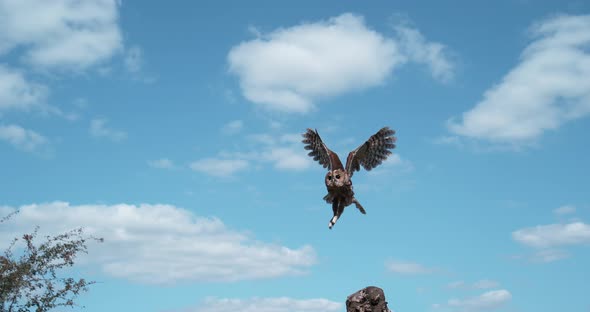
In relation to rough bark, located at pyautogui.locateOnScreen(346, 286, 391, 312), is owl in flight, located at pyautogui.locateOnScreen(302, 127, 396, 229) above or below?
above


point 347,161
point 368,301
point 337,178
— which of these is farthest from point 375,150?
point 368,301

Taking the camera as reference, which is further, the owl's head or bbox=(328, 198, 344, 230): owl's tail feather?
bbox=(328, 198, 344, 230): owl's tail feather

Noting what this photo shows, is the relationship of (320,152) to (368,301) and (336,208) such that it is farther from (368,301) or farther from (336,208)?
(368,301)

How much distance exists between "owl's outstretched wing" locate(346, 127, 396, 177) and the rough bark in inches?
168

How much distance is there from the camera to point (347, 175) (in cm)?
1539

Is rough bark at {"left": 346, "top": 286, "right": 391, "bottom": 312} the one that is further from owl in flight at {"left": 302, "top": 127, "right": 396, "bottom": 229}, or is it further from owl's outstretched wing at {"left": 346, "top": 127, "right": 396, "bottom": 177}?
owl's outstretched wing at {"left": 346, "top": 127, "right": 396, "bottom": 177}

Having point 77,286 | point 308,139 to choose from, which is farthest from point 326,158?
point 77,286

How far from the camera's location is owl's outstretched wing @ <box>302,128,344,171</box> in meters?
15.7

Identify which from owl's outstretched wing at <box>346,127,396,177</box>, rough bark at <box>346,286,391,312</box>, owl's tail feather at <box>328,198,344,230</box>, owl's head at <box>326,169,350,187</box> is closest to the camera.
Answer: rough bark at <box>346,286,391,312</box>

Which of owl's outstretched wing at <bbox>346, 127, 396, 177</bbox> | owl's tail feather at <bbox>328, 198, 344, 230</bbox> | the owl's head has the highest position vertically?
owl's outstretched wing at <bbox>346, 127, 396, 177</bbox>

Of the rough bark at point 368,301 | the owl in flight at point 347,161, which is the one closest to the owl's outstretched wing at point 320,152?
the owl in flight at point 347,161

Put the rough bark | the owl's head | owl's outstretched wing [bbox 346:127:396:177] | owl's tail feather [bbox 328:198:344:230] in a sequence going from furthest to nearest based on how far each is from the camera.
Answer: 1. owl's outstretched wing [bbox 346:127:396:177]
2. owl's tail feather [bbox 328:198:344:230]
3. the owl's head
4. the rough bark

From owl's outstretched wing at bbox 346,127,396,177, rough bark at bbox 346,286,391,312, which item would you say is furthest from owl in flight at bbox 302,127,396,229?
rough bark at bbox 346,286,391,312

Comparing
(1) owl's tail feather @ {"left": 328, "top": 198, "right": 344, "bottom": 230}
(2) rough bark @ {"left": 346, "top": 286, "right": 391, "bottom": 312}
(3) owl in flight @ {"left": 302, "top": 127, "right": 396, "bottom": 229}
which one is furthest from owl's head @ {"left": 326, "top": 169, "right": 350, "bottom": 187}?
(2) rough bark @ {"left": 346, "top": 286, "right": 391, "bottom": 312}
